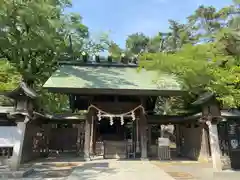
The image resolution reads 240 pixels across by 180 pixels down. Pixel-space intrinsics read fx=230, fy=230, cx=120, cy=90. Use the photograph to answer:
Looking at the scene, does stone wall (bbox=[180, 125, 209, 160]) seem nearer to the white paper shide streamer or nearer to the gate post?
the white paper shide streamer

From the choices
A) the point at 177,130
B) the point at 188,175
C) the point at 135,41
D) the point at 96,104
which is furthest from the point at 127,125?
the point at 135,41

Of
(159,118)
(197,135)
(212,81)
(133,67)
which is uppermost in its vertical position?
(133,67)

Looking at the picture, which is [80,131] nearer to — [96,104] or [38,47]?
[96,104]

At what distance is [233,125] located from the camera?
9.93m

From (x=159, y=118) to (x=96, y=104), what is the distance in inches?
169

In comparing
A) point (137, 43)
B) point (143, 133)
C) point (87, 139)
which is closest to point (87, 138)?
point (87, 139)

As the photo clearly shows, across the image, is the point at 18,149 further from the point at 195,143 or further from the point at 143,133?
the point at 195,143

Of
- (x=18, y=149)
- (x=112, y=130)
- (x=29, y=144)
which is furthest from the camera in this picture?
(x=112, y=130)

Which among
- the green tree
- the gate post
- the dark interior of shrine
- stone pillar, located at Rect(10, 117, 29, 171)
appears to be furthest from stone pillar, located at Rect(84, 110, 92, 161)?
the green tree

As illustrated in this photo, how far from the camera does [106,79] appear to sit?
44.9ft

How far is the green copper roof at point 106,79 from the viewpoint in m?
12.2

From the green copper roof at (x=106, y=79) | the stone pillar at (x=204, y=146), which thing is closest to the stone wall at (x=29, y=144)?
the green copper roof at (x=106, y=79)

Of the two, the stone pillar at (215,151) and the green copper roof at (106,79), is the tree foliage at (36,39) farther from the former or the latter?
the stone pillar at (215,151)

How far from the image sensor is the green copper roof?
12172mm
